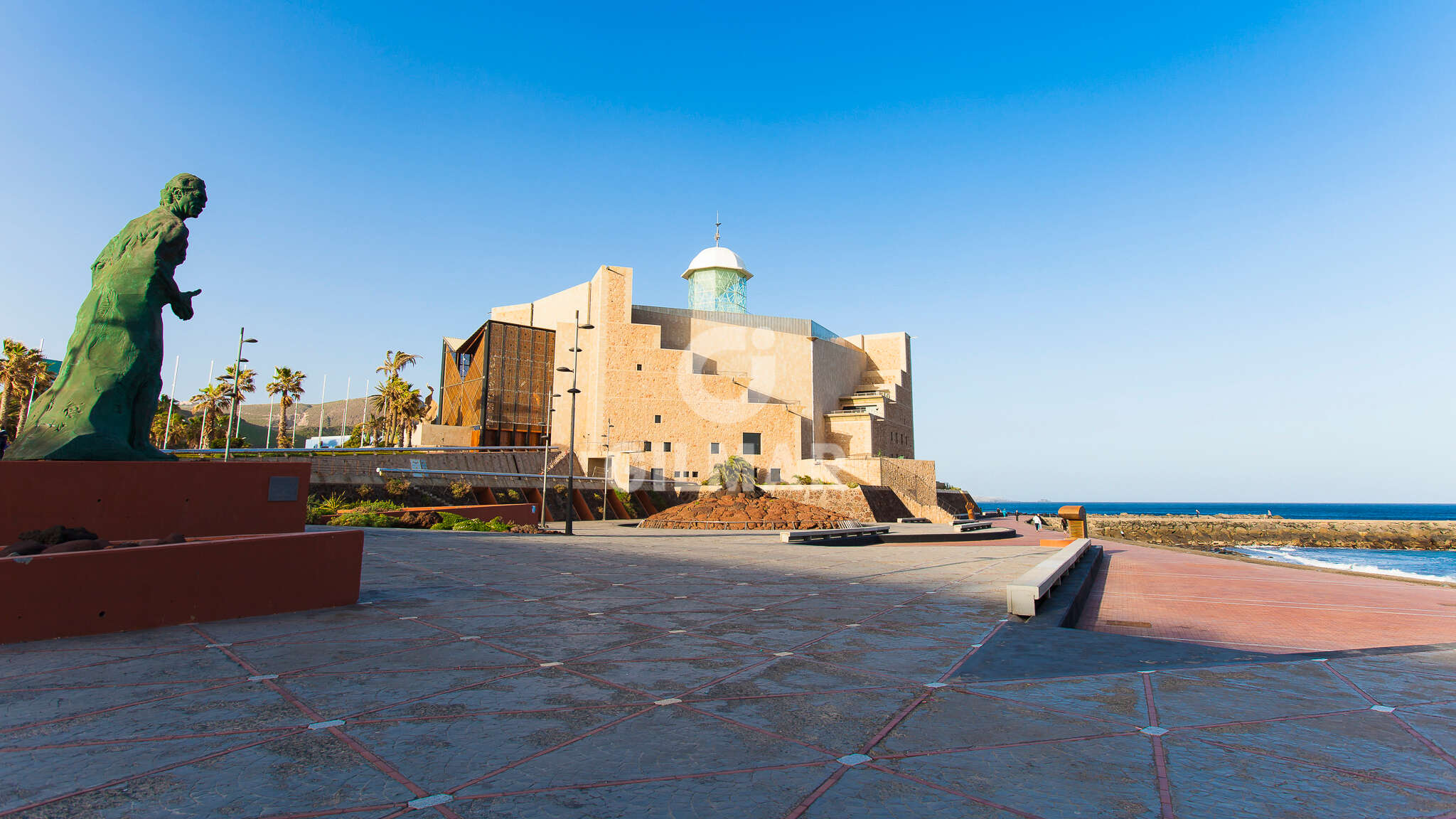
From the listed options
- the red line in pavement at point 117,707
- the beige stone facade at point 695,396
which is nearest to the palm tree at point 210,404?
the beige stone facade at point 695,396

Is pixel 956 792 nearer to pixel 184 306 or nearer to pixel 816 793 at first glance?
pixel 816 793

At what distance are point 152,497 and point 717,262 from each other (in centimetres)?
5226

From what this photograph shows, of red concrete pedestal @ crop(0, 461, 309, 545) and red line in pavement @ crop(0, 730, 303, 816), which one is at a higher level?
red concrete pedestal @ crop(0, 461, 309, 545)

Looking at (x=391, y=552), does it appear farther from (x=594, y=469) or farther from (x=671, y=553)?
(x=594, y=469)

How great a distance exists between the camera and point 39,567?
20.7ft

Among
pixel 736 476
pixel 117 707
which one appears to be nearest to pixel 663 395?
pixel 736 476

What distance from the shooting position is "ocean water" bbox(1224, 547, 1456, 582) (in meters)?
34.9

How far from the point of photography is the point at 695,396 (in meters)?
46.8

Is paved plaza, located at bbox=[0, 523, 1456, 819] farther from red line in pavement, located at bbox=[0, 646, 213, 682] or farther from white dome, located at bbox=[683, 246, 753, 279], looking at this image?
white dome, located at bbox=[683, 246, 753, 279]

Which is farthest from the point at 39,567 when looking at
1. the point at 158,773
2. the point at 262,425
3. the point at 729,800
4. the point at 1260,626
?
the point at 262,425

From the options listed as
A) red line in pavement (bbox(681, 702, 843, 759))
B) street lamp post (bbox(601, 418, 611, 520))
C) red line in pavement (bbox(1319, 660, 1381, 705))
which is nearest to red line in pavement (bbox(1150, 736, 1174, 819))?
red line in pavement (bbox(681, 702, 843, 759))

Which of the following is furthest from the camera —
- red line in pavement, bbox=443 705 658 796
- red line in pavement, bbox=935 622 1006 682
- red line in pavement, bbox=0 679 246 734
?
red line in pavement, bbox=935 622 1006 682

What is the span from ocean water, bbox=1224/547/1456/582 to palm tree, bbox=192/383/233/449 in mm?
62508

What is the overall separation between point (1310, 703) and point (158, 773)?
7059 mm
